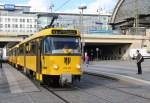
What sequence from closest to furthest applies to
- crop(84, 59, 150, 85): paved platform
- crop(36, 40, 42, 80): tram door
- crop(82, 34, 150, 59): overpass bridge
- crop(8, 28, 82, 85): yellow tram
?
crop(8, 28, 82, 85): yellow tram, crop(36, 40, 42, 80): tram door, crop(84, 59, 150, 85): paved platform, crop(82, 34, 150, 59): overpass bridge

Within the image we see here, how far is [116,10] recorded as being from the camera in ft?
468

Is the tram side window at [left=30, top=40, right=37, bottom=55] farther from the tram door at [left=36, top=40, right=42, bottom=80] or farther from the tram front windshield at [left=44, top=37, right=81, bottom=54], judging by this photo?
the tram front windshield at [left=44, top=37, right=81, bottom=54]

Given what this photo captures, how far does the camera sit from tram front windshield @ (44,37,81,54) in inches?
811

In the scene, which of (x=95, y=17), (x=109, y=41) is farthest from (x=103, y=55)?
(x=95, y=17)

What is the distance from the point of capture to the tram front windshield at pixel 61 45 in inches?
811

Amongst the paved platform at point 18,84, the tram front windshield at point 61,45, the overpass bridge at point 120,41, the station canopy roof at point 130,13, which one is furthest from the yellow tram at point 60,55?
the station canopy roof at point 130,13

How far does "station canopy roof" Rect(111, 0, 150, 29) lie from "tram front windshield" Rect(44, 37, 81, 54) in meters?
95.0

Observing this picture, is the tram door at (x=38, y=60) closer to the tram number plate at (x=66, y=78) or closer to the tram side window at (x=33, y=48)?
the tram side window at (x=33, y=48)

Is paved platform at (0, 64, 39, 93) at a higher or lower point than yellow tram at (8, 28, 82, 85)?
lower

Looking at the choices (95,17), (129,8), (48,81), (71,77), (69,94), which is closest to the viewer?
(69,94)

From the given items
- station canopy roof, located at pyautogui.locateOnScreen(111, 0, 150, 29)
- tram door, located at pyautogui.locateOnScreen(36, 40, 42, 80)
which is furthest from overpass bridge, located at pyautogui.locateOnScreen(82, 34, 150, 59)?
tram door, located at pyautogui.locateOnScreen(36, 40, 42, 80)

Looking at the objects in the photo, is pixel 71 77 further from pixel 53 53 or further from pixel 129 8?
pixel 129 8

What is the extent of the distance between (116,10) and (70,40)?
123174 millimetres

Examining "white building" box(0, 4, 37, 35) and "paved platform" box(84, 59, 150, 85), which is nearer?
"paved platform" box(84, 59, 150, 85)
